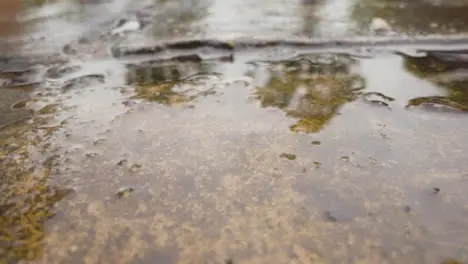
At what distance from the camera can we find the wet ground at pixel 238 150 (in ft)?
3.65

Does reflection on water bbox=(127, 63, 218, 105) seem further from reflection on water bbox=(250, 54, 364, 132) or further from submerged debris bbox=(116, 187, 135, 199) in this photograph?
submerged debris bbox=(116, 187, 135, 199)

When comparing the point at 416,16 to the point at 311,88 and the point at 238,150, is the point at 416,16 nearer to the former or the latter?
the point at 311,88

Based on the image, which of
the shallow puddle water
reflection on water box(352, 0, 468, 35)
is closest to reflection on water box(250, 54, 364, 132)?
the shallow puddle water

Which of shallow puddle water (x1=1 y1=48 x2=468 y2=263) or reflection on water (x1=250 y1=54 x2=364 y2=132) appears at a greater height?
reflection on water (x1=250 y1=54 x2=364 y2=132)

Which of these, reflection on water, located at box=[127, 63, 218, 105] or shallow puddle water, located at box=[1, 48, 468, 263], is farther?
reflection on water, located at box=[127, 63, 218, 105]

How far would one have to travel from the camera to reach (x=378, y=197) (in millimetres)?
1249

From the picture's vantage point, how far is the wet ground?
43.8 inches

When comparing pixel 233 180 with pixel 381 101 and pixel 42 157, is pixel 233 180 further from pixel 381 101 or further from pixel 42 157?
pixel 381 101

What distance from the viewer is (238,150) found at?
5.01 feet

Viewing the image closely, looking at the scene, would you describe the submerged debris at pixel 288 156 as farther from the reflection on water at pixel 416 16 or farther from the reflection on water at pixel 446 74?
the reflection on water at pixel 416 16

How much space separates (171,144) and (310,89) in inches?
32.1

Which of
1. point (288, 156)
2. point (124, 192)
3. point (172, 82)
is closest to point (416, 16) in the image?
point (172, 82)

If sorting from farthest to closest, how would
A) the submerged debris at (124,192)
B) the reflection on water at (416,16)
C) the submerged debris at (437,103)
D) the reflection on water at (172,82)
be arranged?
the reflection on water at (416,16) → the reflection on water at (172,82) → the submerged debris at (437,103) → the submerged debris at (124,192)

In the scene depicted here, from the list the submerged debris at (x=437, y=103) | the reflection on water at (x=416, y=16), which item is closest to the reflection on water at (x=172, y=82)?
the submerged debris at (x=437, y=103)
